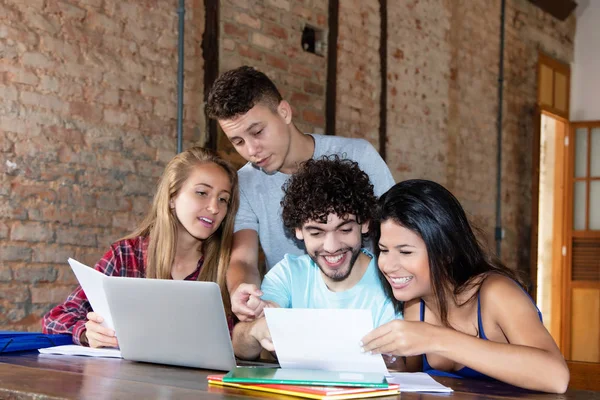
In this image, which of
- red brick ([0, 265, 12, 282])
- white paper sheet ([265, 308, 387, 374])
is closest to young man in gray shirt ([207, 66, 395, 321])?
white paper sheet ([265, 308, 387, 374])

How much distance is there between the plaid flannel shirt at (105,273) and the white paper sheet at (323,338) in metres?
0.96

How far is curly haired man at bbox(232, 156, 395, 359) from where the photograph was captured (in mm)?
2643

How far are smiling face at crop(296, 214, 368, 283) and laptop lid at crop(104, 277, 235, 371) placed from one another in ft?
1.92

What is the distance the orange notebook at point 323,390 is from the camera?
1712 mm

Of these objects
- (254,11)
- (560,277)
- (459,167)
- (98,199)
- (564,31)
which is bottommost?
(560,277)

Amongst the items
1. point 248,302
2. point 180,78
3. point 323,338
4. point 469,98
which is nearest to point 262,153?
point 248,302

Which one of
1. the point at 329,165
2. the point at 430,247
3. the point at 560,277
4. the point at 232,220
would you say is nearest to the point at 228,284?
the point at 232,220

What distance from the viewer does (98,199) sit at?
436cm

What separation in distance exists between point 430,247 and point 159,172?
8.74ft

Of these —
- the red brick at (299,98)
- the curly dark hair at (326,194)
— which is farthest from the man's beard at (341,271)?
the red brick at (299,98)

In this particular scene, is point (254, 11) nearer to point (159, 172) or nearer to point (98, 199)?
point (159, 172)

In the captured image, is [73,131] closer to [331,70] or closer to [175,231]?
[175,231]

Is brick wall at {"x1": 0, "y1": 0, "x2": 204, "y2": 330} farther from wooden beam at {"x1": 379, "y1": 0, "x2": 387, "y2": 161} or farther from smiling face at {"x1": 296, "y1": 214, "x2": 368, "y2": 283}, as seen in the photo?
wooden beam at {"x1": 379, "y1": 0, "x2": 387, "y2": 161}

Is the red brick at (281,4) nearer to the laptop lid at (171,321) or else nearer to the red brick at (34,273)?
the red brick at (34,273)
